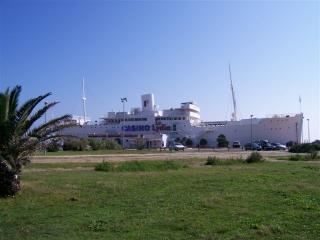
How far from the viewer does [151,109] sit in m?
94.2

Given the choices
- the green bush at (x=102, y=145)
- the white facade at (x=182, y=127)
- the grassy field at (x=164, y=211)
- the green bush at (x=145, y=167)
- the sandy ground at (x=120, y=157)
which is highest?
the white facade at (x=182, y=127)

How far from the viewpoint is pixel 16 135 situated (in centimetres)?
1308

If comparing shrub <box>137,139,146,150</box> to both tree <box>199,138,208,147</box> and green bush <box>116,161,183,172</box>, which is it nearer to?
tree <box>199,138,208,147</box>

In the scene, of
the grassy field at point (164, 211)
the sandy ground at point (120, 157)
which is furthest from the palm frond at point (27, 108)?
the sandy ground at point (120, 157)

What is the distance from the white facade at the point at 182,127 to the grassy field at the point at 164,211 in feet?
210

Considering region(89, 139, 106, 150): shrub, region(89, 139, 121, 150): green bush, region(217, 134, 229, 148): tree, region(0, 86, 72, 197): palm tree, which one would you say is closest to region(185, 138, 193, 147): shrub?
region(217, 134, 229, 148): tree

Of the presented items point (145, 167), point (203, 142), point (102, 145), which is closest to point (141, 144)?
point (102, 145)

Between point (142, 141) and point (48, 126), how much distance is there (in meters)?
68.1

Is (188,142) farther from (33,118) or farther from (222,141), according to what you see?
(33,118)

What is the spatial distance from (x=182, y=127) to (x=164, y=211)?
7971 centimetres

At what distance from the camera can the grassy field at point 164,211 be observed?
8.05m

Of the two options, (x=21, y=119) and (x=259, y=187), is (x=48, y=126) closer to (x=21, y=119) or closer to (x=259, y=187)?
(x=21, y=119)

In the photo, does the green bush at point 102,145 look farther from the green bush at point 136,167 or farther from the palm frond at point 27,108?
the palm frond at point 27,108

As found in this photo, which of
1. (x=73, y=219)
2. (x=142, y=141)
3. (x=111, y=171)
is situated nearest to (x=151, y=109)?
(x=142, y=141)
